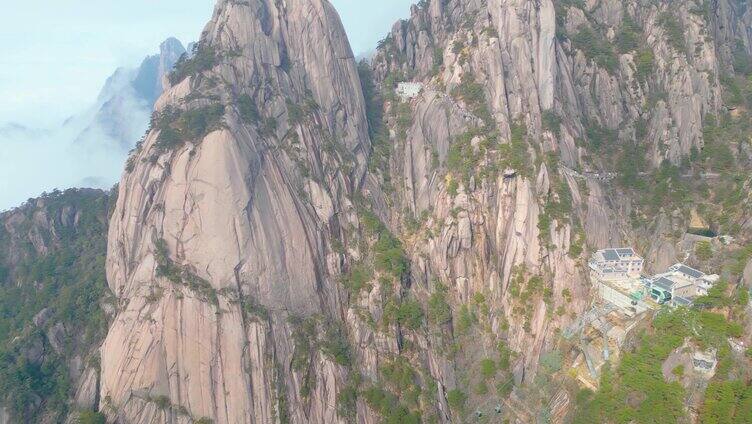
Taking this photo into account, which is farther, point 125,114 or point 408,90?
point 125,114

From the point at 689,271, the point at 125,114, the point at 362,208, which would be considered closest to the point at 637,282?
the point at 689,271

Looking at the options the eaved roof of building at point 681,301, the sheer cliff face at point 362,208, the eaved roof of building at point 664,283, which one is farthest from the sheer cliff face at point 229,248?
the eaved roof of building at point 681,301

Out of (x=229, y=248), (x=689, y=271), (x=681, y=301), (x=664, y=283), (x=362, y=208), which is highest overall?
(x=362, y=208)

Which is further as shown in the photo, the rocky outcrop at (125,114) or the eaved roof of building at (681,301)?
the rocky outcrop at (125,114)

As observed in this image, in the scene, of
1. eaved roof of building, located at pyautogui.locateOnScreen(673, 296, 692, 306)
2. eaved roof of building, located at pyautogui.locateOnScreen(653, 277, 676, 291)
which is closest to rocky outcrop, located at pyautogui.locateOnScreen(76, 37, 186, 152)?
eaved roof of building, located at pyautogui.locateOnScreen(653, 277, 676, 291)

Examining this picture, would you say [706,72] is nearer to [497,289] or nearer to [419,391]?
[497,289]

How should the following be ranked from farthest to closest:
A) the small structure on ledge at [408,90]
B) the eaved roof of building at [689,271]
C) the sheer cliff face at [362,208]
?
the small structure on ledge at [408,90], the sheer cliff face at [362,208], the eaved roof of building at [689,271]

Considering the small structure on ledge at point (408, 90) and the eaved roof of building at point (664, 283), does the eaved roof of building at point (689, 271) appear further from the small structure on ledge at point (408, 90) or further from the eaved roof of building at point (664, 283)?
the small structure on ledge at point (408, 90)

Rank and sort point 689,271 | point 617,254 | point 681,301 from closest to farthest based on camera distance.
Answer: point 681,301, point 689,271, point 617,254

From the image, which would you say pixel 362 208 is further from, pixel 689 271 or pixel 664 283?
pixel 689 271
